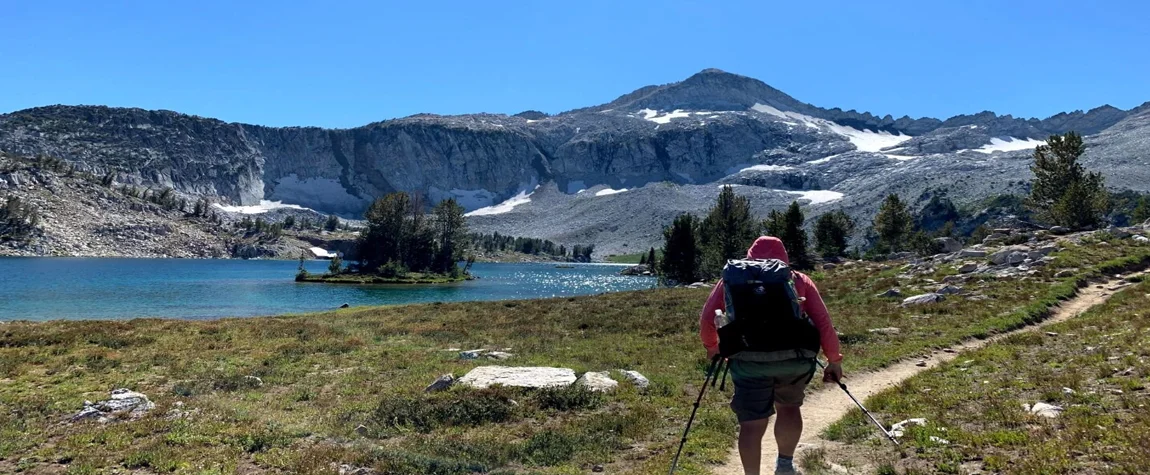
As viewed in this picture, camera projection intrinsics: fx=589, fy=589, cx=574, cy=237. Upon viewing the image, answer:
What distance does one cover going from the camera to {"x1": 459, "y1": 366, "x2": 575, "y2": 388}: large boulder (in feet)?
48.4

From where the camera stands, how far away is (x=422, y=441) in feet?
35.0

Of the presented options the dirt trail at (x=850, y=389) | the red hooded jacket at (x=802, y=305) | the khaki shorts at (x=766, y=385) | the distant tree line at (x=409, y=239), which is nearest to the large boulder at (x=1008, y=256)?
the dirt trail at (x=850, y=389)

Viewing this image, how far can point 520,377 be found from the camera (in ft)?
50.9

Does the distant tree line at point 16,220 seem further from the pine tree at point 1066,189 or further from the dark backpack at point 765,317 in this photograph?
the pine tree at point 1066,189

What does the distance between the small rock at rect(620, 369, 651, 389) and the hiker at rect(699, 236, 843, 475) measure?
294 inches

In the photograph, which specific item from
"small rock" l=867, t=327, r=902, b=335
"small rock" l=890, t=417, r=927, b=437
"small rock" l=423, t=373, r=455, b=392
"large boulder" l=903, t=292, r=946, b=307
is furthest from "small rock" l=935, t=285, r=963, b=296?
"small rock" l=423, t=373, r=455, b=392

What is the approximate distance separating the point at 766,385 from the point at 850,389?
8925 mm

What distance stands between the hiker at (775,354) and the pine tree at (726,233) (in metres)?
78.5

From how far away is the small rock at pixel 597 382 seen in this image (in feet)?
47.9

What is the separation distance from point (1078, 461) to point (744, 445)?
3951 millimetres

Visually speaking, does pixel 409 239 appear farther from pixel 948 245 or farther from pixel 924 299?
pixel 924 299

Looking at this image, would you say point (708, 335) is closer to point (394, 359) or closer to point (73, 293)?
point (394, 359)

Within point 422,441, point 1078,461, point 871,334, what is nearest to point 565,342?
point 871,334

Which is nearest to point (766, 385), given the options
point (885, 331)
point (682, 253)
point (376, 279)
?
point (885, 331)
